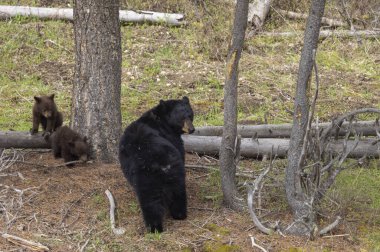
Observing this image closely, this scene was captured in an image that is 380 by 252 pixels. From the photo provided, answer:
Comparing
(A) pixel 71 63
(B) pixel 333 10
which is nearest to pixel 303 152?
(A) pixel 71 63

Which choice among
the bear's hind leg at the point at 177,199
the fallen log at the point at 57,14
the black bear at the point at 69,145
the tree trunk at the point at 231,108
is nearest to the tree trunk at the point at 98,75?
the black bear at the point at 69,145

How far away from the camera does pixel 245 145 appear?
845 centimetres

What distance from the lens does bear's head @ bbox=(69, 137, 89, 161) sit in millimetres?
7543

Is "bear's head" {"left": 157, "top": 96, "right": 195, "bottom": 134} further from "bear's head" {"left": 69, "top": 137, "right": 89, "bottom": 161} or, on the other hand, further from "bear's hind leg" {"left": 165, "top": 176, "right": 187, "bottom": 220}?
"bear's head" {"left": 69, "top": 137, "right": 89, "bottom": 161}

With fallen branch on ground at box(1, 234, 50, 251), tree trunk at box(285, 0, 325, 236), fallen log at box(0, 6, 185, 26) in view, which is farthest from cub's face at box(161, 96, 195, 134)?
fallen log at box(0, 6, 185, 26)

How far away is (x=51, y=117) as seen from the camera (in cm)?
854

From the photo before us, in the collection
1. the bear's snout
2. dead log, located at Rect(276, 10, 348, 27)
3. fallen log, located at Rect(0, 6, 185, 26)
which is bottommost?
the bear's snout

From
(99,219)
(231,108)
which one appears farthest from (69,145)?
(231,108)

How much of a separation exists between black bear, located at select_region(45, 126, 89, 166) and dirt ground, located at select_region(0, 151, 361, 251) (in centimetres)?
16

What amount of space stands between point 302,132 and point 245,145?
2450 millimetres

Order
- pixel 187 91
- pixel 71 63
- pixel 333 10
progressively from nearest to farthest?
pixel 187 91, pixel 71 63, pixel 333 10

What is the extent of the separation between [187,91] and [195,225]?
610 centimetres

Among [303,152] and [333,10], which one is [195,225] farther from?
[333,10]

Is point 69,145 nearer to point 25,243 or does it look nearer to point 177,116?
point 177,116
